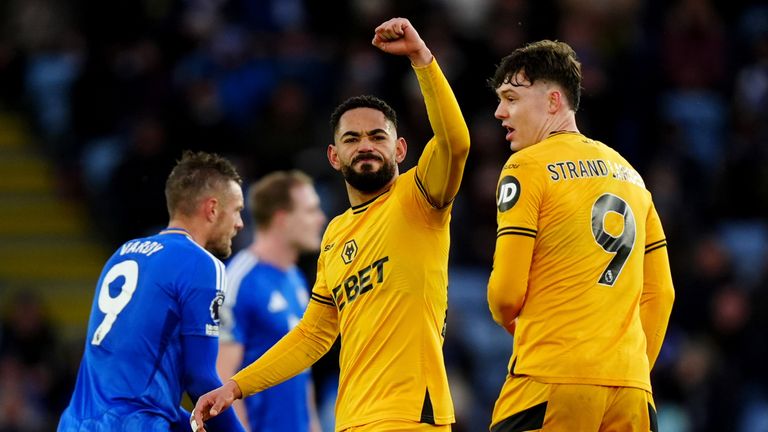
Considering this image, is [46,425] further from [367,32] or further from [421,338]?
[421,338]

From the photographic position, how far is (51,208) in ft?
58.1

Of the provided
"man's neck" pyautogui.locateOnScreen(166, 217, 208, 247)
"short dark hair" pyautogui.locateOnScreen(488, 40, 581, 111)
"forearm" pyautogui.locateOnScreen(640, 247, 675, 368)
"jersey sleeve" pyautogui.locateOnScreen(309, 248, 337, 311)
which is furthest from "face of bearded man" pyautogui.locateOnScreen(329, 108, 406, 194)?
"forearm" pyautogui.locateOnScreen(640, 247, 675, 368)

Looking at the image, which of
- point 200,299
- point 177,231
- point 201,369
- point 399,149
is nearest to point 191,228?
point 177,231

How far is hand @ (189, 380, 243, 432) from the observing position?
6.55m

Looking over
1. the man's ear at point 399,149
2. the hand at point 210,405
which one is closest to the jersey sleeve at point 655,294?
the man's ear at point 399,149

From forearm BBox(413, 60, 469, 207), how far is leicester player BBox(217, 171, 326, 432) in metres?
3.03

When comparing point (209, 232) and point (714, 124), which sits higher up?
point (714, 124)

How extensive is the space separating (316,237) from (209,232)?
246 centimetres

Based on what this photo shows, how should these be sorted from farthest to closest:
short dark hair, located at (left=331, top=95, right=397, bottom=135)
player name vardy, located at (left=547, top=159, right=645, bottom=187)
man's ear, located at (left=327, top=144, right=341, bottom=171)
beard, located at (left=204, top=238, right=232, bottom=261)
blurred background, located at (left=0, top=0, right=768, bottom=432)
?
1. blurred background, located at (left=0, top=0, right=768, bottom=432)
2. beard, located at (left=204, top=238, right=232, bottom=261)
3. man's ear, located at (left=327, top=144, right=341, bottom=171)
4. short dark hair, located at (left=331, top=95, right=397, bottom=135)
5. player name vardy, located at (left=547, top=159, right=645, bottom=187)

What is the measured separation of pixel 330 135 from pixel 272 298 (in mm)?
6364

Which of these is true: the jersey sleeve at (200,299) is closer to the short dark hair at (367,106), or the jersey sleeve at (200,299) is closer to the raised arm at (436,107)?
the short dark hair at (367,106)

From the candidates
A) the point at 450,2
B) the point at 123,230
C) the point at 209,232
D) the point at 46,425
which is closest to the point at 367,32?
the point at 450,2

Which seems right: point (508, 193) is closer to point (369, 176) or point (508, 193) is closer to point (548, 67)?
point (548, 67)

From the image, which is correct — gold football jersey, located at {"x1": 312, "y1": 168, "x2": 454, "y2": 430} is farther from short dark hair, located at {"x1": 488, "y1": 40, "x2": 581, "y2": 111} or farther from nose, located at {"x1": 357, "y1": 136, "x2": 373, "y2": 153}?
short dark hair, located at {"x1": 488, "y1": 40, "x2": 581, "y2": 111}
